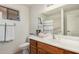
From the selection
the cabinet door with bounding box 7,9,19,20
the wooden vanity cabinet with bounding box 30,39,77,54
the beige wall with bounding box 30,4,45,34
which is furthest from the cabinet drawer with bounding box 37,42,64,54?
the cabinet door with bounding box 7,9,19,20

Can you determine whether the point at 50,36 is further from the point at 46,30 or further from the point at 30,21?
the point at 30,21

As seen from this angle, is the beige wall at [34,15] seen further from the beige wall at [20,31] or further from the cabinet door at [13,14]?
the cabinet door at [13,14]

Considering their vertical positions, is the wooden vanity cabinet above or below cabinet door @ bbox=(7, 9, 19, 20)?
below

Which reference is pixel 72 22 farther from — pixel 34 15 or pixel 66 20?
pixel 34 15

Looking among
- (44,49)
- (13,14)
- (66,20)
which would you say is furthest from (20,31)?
(66,20)

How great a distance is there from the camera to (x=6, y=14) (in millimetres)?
1432

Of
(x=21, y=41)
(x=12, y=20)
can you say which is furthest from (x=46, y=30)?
(x=12, y=20)

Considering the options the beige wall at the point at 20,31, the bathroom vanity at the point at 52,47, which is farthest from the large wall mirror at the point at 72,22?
the beige wall at the point at 20,31

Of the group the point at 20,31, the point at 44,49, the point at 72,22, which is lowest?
the point at 44,49

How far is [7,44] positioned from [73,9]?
123 cm

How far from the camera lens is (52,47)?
1404mm

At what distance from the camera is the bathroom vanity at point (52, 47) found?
1.08 metres

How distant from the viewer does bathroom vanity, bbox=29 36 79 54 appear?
108 cm

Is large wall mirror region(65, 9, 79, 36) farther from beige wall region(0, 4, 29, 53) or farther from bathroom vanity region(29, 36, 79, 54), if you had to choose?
beige wall region(0, 4, 29, 53)
